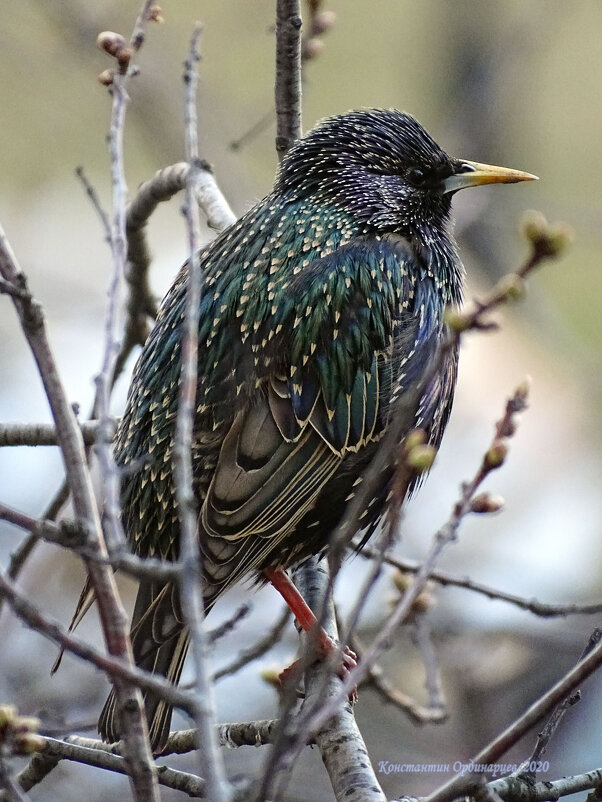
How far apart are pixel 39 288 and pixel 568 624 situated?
167 inches

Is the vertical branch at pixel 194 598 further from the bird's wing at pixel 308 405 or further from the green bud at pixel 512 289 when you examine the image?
the bird's wing at pixel 308 405

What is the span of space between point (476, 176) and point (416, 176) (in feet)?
0.73

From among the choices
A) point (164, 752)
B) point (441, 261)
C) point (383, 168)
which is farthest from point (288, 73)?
point (164, 752)

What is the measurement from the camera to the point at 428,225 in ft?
12.4

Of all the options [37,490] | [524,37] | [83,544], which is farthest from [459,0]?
[83,544]

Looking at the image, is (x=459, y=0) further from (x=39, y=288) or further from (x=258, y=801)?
(x=258, y=801)

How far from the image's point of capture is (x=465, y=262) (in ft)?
27.2

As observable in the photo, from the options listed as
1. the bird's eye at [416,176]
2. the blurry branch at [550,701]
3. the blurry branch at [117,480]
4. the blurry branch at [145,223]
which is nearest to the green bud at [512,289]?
the blurry branch at [550,701]

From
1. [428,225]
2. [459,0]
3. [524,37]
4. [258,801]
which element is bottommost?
[258,801]

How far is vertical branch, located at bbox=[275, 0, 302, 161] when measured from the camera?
3.68m

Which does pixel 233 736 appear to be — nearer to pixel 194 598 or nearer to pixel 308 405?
pixel 308 405

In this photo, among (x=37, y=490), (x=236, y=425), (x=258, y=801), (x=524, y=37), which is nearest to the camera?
(x=258, y=801)

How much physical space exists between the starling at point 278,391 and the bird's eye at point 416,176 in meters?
0.28

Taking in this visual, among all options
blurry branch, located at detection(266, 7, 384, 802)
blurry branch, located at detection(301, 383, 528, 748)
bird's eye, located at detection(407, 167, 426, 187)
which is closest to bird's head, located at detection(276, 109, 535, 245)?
bird's eye, located at detection(407, 167, 426, 187)
